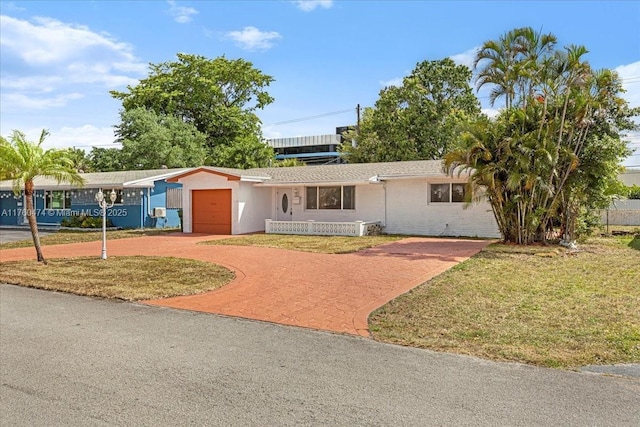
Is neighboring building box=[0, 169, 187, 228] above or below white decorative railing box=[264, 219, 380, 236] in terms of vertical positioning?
above

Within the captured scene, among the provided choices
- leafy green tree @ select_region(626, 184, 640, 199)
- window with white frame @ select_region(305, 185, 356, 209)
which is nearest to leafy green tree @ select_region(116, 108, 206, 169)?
window with white frame @ select_region(305, 185, 356, 209)

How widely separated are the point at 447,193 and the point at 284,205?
26.5ft

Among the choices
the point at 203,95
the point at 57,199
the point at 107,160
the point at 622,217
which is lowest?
the point at 622,217

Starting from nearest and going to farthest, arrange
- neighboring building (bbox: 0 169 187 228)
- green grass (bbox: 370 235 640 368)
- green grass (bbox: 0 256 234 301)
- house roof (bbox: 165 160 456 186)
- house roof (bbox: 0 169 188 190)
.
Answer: green grass (bbox: 370 235 640 368) < green grass (bbox: 0 256 234 301) < house roof (bbox: 165 160 456 186) < house roof (bbox: 0 169 188 190) < neighboring building (bbox: 0 169 187 228)

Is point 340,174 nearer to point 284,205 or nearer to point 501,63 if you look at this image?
point 284,205

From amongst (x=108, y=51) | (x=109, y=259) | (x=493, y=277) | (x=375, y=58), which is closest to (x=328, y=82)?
(x=375, y=58)

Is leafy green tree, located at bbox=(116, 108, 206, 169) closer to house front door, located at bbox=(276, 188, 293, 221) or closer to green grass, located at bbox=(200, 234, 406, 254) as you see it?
house front door, located at bbox=(276, 188, 293, 221)

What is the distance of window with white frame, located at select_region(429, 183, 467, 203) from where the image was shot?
764 inches

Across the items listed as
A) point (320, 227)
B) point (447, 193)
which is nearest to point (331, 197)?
point (320, 227)

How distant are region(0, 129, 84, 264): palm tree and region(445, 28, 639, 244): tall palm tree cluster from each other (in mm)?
11789

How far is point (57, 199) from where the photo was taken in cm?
2812

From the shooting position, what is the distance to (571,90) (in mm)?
14594

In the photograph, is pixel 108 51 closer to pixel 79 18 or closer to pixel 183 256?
pixel 79 18

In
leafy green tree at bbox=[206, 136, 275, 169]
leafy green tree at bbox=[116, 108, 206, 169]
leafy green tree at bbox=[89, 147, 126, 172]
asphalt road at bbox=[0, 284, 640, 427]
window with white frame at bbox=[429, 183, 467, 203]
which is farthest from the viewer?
leafy green tree at bbox=[206, 136, 275, 169]
